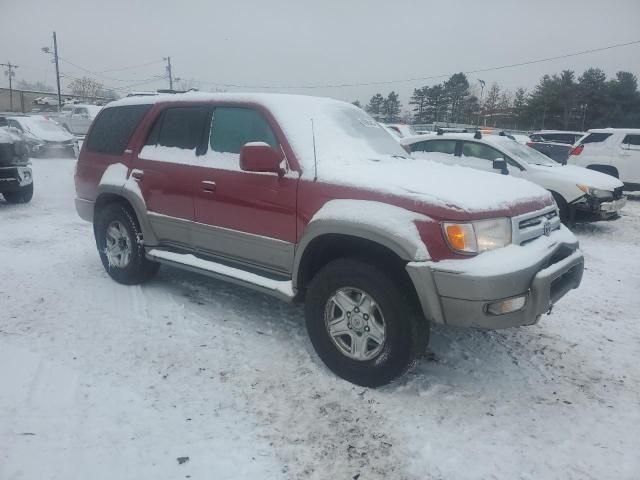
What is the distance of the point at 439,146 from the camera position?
8719 mm

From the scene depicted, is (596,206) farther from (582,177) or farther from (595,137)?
(595,137)

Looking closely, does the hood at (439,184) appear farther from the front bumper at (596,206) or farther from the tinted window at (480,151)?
the tinted window at (480,151)

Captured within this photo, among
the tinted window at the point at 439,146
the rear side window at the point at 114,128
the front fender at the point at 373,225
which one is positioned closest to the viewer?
the front fender at the point at 373,225

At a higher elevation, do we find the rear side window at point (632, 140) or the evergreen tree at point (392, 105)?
the evergreen tree at point (392, 105)

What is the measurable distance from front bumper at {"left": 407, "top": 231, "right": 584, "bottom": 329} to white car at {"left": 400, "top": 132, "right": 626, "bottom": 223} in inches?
180

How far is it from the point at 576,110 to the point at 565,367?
53.4 m

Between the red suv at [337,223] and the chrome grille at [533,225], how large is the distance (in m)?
0.01

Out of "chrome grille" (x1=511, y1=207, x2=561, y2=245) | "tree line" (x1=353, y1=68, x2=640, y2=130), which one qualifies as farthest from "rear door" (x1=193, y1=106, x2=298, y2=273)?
"tree line" (x1=353, y1=68, x2=640, y2=130)

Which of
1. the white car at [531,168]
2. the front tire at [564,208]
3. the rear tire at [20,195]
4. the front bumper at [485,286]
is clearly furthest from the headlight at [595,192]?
the rear tire at [20,195]

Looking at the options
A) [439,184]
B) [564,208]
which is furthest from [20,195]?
[564,208]

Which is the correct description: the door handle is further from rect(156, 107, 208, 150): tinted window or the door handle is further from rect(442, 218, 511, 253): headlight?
rect(442, 218, 511, 253): headlight

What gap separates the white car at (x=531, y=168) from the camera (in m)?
7.55

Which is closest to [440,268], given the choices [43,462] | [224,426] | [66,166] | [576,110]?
[224,426]

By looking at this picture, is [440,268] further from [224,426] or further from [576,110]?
[576,110]
